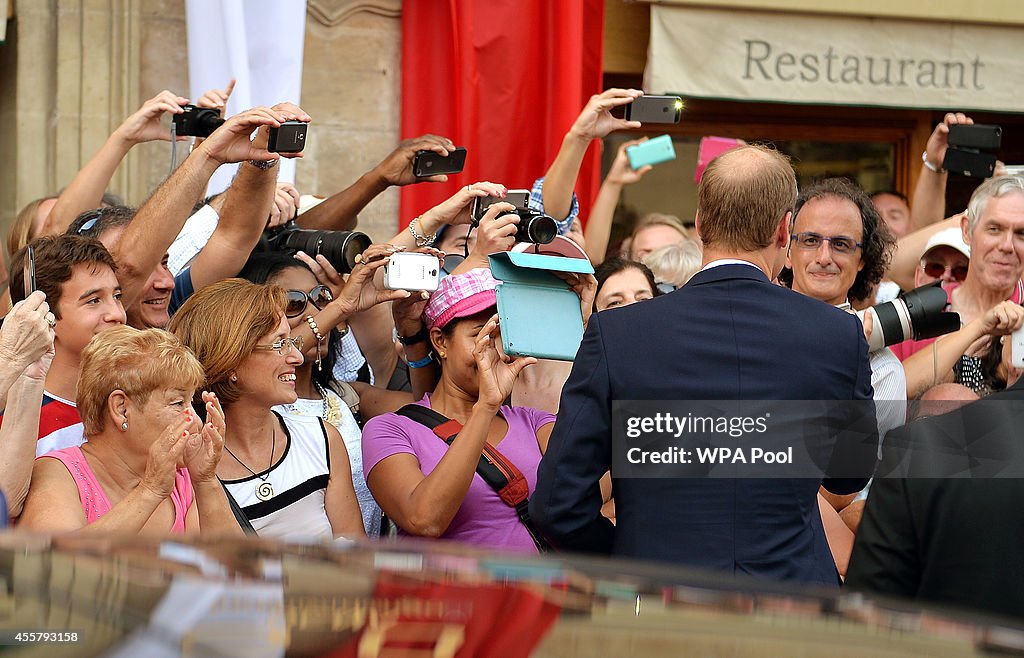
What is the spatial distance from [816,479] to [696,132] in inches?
189

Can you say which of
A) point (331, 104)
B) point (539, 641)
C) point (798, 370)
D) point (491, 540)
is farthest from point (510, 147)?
point (539, 641)

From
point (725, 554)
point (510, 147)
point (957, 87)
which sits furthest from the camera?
point (957, 87)

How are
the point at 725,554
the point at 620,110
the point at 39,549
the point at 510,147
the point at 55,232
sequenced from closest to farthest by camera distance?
the point at 39,549 → the point at 725,554 → the point at 55,232 → the point at 510,147 → the point at 620,110

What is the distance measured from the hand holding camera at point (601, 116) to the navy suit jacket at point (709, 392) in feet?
5.84

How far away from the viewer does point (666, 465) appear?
2.55 metres

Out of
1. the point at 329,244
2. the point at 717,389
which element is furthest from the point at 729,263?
the point at 329,244

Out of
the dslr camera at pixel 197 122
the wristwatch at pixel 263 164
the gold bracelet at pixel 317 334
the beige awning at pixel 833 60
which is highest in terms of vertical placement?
the beige awning at pixel 833 60

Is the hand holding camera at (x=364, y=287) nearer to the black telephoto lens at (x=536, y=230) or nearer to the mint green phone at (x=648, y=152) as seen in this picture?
the black telephoto lens at (x=536, y=230)

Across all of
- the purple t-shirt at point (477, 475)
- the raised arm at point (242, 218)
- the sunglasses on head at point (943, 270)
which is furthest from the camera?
the sunglasses on head at point (943, 270)

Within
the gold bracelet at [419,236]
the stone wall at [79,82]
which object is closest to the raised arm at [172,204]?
the gold bracelet at [419,236]

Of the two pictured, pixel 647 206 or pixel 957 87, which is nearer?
pixel 957 87

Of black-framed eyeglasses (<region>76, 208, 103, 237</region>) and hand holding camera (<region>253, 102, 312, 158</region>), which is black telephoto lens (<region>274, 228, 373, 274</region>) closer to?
hand holding camera (<region>253, 102, 312, 158</region>)

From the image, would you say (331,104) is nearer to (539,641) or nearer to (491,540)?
(491,540)

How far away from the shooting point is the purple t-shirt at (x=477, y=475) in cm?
312
